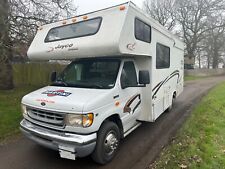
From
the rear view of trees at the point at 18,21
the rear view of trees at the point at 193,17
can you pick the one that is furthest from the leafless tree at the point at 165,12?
the rear view of trees at the point at 18,21

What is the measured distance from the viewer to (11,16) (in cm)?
845

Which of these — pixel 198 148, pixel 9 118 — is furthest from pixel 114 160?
pixel 9 118

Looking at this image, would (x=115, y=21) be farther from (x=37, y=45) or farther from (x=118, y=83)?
(x=37, y=45)

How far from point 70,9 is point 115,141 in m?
10.3

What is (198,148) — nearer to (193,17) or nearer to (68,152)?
(68,152)

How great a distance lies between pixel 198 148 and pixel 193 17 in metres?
29.7

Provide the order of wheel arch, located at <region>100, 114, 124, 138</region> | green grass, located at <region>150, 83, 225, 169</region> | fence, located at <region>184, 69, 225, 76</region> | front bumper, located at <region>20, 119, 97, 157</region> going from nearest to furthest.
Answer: front bumper, located at <region>20, 119, 97, 157</region>
green grass, located at <region>150, 83, 225, 169</region>
wheel arch, located at <region>100, 114, 124, 138</region>
fence, located at <region>184, 69, 225, 76</region>

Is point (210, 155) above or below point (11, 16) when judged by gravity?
below

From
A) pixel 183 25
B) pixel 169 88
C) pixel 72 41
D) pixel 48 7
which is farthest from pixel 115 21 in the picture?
→ pixel 183 25

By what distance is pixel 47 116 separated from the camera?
350 cm

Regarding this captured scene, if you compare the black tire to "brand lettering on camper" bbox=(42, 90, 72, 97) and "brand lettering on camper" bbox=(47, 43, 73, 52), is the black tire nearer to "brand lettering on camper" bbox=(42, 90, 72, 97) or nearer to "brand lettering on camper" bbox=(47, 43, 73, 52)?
"brand lettering on camper" bbox=(42, 90, 72, 97)

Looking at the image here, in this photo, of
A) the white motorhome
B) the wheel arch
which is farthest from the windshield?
the wheel arch

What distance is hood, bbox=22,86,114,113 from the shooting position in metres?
3.18

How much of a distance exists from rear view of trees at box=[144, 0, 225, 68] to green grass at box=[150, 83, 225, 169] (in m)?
26.0
